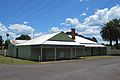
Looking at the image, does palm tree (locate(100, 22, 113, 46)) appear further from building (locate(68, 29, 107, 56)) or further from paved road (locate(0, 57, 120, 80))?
paved road (locate(0, 57, 120, 80))

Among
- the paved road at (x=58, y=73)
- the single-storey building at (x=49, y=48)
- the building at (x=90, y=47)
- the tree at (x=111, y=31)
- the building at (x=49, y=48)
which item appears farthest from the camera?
the tree at (x=111, y=31)

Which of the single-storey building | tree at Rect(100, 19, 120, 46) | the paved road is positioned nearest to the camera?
the paved road

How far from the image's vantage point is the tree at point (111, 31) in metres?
66.8

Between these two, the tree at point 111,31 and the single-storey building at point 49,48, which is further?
the tree at point 111,31

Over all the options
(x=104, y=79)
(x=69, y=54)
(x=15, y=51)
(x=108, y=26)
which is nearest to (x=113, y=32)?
(x=108, y=26)

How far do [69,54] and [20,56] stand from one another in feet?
32.0

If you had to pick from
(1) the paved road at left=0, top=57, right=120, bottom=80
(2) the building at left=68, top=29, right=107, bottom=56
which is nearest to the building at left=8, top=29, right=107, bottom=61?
(2) the building at left=68, top=29, right=107, bottom=56

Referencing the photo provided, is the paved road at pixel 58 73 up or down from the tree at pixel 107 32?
down

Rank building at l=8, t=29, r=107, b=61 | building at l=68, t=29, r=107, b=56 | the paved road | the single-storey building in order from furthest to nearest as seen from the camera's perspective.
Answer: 1. building at l=68, t=29, r=107, b=56
2. the single-storey building
3. building at l=8, t=29, r=107, b=61
4. the paved road

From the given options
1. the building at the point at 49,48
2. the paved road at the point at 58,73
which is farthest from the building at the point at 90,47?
the paved road at the point at 58,73

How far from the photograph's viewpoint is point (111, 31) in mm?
67750

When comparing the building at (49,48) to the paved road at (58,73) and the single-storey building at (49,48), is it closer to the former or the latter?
the single-storey building at (49,48)

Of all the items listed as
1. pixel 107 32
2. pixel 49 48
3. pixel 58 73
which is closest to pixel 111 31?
pixel 107 32

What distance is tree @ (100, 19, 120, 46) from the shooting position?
2630 inches
